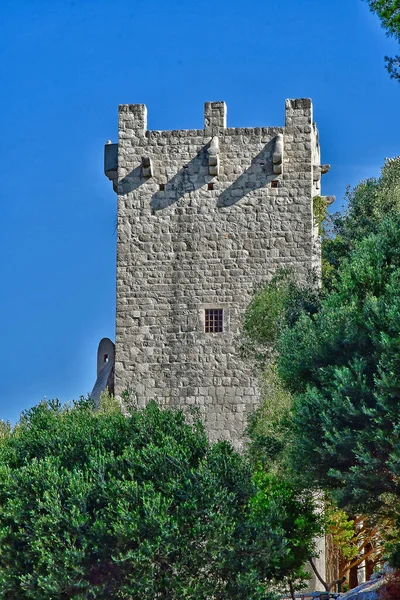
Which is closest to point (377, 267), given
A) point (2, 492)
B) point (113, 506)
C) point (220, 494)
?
point (220, 494)

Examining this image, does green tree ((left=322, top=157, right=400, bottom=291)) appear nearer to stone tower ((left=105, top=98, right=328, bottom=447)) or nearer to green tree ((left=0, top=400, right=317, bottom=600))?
stone tower ((left=105, top=98, right=328, bottom=447))

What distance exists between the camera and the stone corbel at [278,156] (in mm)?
31797

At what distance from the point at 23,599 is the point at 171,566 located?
292 cm

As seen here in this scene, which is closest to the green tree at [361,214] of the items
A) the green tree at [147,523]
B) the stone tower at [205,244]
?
the stone tower at [205,244]

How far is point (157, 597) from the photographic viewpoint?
2272 centimetres

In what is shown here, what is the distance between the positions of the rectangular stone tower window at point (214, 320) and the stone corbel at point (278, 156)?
12.9 feet

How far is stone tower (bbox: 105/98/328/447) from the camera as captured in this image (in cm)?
3130

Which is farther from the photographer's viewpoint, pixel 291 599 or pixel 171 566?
pixel 291 599

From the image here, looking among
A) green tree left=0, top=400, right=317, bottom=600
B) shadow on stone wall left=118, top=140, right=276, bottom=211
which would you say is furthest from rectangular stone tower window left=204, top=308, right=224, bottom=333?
green tree left=0, top=400, right=317, bottom=600

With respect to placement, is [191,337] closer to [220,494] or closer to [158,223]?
[158,223]

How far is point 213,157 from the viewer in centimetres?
3183

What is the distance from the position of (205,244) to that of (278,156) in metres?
2.94

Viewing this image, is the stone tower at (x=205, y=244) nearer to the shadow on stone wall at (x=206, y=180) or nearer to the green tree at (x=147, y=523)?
the shadow on stone wall at (x=206, y=180)

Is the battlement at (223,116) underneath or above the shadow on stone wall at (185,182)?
above
